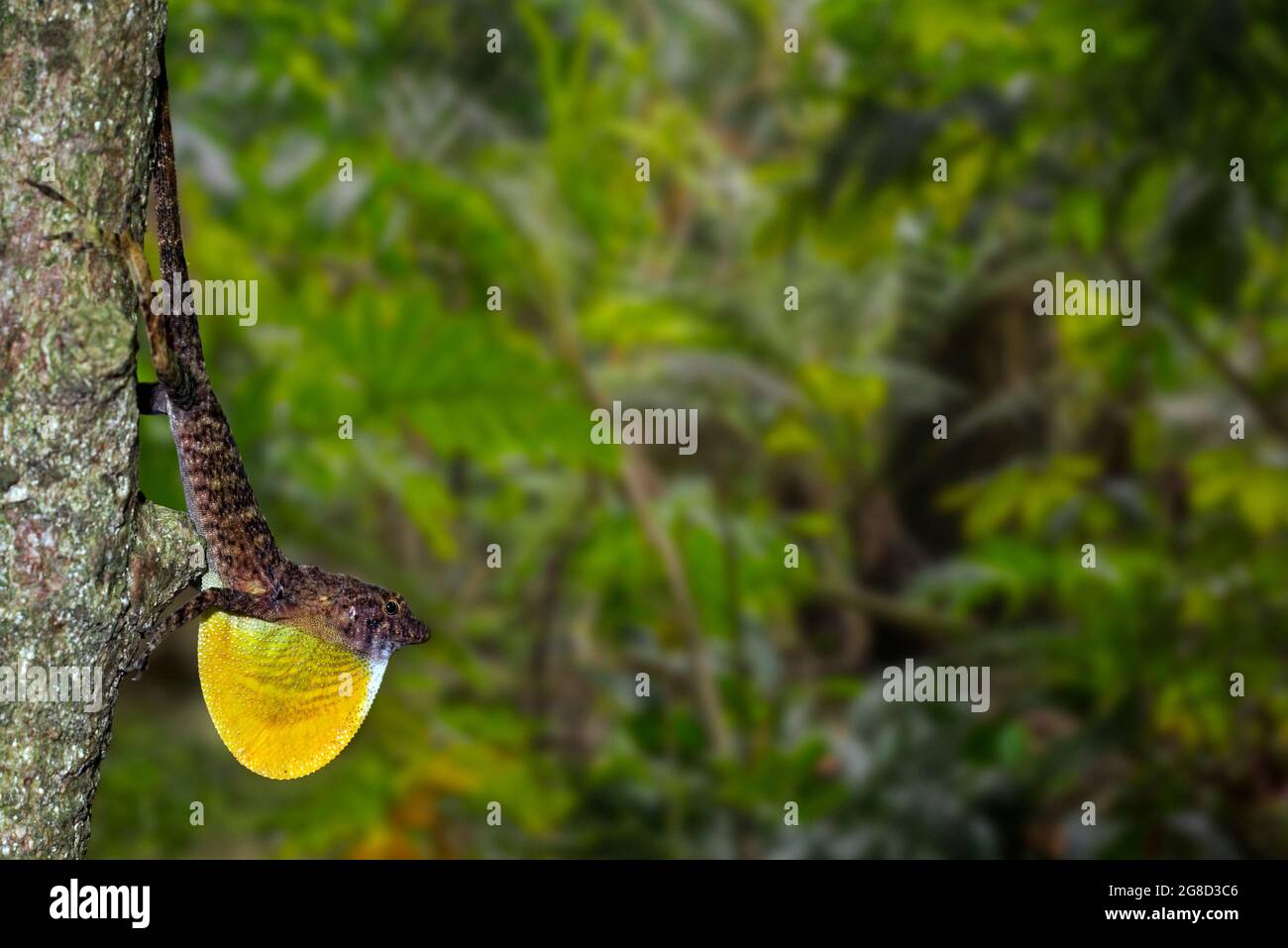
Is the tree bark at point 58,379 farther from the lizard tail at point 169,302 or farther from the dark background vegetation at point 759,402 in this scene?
the dark background vegetation at point 759,402

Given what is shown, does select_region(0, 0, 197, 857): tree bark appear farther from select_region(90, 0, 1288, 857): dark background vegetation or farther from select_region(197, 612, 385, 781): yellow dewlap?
select_region(90, 0, 1288, 857): dark background vegetation

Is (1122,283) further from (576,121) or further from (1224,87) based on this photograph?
(576,121)

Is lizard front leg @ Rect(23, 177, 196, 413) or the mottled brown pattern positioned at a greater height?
lizard front leg @ Rect(23, 177, 196, 413)

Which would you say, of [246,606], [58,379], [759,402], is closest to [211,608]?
[246,606]

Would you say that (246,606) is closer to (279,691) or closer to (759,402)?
(279,691)

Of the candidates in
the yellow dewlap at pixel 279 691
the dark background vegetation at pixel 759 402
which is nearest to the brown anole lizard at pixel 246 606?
the yellow dewlap at pixel 279 691

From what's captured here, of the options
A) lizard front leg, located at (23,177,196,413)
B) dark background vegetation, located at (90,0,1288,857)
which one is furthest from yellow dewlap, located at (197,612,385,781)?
dark background vegetation, located at (90,0,1288,857)
